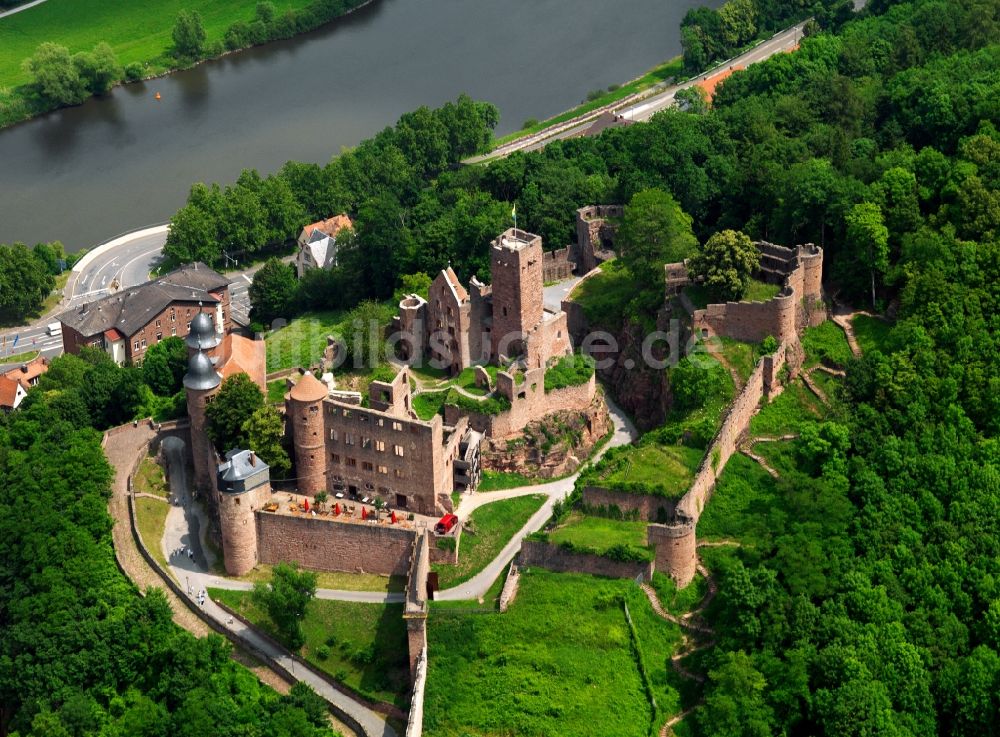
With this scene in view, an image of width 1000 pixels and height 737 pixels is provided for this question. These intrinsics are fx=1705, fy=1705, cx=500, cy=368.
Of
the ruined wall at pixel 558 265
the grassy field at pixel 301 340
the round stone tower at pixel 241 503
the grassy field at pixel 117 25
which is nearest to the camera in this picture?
the round stone tower at pixel 241 503

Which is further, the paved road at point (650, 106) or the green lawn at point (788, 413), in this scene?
the paved road at point (650, 106)

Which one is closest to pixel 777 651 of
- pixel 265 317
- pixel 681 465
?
pixel 681 465

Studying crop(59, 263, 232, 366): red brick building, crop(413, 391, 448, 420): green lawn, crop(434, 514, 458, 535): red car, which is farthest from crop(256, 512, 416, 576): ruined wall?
crop(59, 263, 232, 366): red brick building

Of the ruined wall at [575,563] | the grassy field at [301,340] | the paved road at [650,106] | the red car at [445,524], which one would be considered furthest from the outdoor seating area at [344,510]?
the paved road at [650,106]

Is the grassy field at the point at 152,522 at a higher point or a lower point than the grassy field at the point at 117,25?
lower

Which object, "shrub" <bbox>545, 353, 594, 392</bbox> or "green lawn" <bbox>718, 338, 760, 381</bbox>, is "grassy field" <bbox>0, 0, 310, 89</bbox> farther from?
"green lawn" <bbox>718, 338, 760, 381</bbox>

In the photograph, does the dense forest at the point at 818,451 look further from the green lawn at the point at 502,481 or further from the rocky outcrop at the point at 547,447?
the green lawn at the point at 502,481

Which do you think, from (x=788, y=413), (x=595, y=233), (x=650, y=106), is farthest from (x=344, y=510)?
(x=650, y=106)
